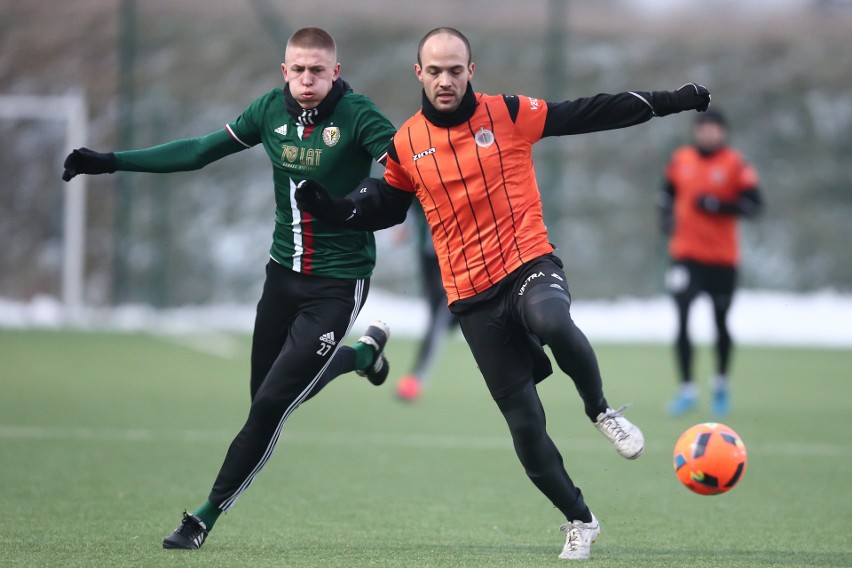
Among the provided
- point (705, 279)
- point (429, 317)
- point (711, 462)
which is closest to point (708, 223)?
point (705, 279)

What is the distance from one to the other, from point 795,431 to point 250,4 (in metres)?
16.0

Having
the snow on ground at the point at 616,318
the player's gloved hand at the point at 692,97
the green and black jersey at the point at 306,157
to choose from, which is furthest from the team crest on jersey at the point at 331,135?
the snow on ground at the point at 616,318

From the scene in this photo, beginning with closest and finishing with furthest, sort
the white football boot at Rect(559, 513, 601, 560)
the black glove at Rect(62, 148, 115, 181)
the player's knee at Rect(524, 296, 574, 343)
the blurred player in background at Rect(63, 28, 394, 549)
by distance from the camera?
the player's knee at Rect(524, 296, 574, 343) → the white football boot at Rect(559, 513, 601, 560) → the blurred player in background at Rect(63, 28, 394, 549) → the black glove at Rect(62, 148, 115, 181)

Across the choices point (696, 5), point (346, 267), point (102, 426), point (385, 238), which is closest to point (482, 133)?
point (346, 267)

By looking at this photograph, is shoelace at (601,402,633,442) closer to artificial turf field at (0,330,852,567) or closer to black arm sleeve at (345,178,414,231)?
artificial turf field at (0,330,852,567)

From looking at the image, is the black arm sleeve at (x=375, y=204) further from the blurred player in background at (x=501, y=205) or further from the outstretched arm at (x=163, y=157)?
the outstretched arm at (x=163, y=157)

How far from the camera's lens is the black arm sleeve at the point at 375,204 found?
5.29 meters

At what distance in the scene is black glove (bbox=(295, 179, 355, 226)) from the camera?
17.0 feet

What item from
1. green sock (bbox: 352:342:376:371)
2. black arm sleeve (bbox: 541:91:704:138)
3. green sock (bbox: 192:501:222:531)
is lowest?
green sock (bbox: 192:501:222:531)

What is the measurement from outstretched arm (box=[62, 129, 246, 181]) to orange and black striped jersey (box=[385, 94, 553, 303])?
0.87 meters

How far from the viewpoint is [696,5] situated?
979 inches

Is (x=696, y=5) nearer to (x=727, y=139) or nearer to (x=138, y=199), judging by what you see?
(x=727, y=139)

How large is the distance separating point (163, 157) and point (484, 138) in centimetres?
145

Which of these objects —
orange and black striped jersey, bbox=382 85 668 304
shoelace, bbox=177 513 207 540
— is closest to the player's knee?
orange and black striped jersey, bbox=382 85 668 304
